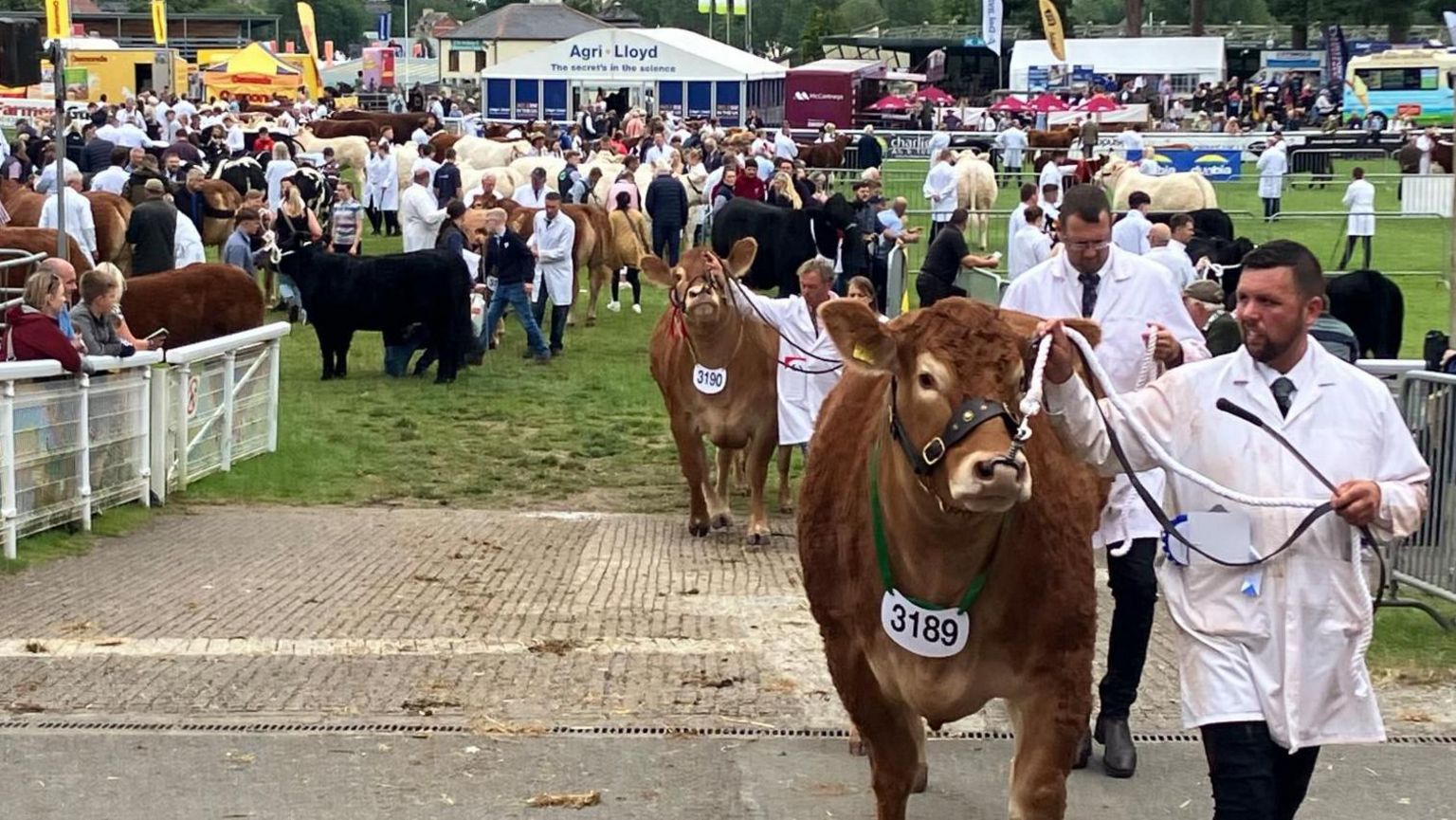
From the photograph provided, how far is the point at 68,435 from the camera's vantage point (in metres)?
11.8

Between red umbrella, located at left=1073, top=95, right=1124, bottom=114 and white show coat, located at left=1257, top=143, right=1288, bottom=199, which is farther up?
red umbrella, located at left=1073, top=95, right=1124, bottom=114

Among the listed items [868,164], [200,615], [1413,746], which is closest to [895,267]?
[200,615]

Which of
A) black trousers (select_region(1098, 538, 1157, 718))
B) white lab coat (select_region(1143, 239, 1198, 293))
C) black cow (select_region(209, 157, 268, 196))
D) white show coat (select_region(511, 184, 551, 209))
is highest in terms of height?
black cow (select_region(209, 157, 268, 196))

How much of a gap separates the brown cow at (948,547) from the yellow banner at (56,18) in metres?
12.4

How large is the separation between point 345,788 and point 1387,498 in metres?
3.86

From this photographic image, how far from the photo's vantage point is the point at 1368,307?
16.5 m

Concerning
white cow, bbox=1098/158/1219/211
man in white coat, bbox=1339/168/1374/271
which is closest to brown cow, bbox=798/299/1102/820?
man in white coat, bbox=1339/168/1374/271

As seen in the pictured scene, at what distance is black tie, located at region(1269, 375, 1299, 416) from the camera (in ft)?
15.6

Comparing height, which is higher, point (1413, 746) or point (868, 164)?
point (868, 164)

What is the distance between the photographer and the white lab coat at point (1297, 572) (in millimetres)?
4680

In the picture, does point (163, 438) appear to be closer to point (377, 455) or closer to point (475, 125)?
point (377, 455)

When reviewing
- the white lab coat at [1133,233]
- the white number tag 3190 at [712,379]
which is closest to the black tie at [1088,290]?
the white number tag 3190 at [712,379]

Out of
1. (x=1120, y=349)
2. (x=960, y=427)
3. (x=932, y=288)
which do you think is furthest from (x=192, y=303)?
(x=960, y=427)

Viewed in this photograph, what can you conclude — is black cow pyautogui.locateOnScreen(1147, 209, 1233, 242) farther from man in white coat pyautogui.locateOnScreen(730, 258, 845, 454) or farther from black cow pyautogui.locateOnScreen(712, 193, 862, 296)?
man in white coat pyautogui.locateOnScreen(730, 258, 845, 454)
